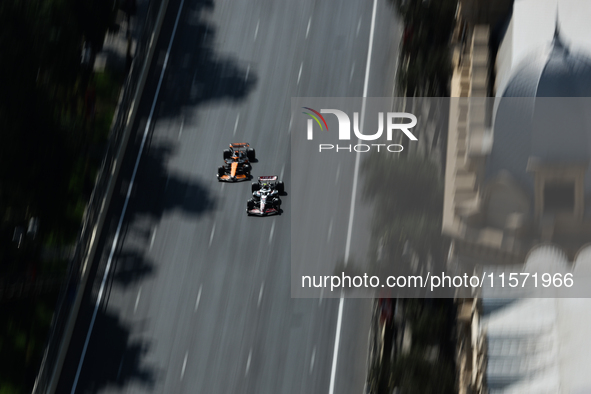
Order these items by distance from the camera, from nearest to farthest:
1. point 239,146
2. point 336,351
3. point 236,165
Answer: point 336,351
point 236,165
point 239,146

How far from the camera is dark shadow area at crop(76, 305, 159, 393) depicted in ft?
118

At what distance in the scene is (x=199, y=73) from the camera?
44.1 meters

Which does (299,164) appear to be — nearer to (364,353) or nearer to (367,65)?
(367,65)

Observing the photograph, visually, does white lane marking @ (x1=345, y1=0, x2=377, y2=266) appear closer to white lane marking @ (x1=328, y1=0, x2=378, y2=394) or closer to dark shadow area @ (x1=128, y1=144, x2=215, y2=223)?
white lane marking @ (x1=328, y1=0, x2=378, y2=394)

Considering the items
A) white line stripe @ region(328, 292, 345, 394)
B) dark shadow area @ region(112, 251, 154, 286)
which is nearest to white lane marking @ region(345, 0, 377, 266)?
white line stripe @ region(328, 292, 345, 394)

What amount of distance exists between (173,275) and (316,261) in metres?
7.28

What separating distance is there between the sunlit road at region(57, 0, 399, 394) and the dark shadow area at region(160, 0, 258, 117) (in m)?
0.07

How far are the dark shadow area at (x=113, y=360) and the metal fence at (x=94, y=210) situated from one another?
1487mm

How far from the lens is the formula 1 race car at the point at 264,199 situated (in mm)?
38562

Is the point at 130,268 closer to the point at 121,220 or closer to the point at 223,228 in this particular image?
the point at 121,220

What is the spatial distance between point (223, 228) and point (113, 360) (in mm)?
8495

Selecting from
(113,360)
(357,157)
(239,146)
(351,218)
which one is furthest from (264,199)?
(113,360)

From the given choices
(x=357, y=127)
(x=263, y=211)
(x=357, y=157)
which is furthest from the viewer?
(x=357, y=127)

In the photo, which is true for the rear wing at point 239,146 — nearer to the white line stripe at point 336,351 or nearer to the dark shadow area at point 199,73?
the dark shadow area at point 199,73
